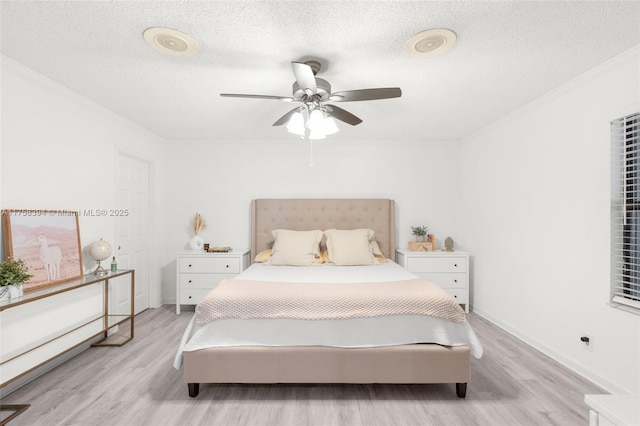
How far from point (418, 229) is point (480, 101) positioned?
190 cm

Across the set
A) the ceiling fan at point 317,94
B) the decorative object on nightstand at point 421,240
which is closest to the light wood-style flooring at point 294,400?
the decorative object on nightstand at point 421,240

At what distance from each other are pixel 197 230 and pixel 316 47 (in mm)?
3203

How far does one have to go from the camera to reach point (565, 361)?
261 centimetres

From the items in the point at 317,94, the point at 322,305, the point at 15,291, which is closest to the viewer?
the point at 15,291

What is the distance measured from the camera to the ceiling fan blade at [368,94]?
6.86 ft

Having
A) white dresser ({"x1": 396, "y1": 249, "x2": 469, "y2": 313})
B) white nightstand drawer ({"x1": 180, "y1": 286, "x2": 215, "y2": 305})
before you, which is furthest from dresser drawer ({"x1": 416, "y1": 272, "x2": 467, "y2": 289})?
white nightstand drawer ({"x1": 180, "y1": 286, "x2": 215, "y2": 305})

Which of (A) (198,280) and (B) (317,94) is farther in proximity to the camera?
(A) (198,280)

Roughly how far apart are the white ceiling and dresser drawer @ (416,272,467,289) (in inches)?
80.1

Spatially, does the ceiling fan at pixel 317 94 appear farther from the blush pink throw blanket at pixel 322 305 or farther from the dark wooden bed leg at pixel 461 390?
the dark wooden bed leg at pixel 461 390

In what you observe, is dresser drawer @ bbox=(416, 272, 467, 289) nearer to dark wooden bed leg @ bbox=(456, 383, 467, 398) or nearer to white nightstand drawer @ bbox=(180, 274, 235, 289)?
dark wooden bed leg @ bbox=(456, 383, 467, 398)

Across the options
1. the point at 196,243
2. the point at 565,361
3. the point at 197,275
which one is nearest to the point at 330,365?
the point at 565,361

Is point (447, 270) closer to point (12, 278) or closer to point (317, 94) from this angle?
point (317, 94)

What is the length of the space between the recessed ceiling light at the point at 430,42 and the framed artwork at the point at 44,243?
3.02m

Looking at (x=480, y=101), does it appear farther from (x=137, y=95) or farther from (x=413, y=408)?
(x=137, y=95)
